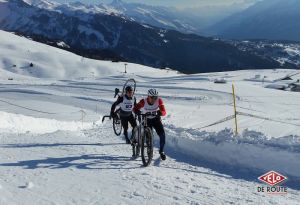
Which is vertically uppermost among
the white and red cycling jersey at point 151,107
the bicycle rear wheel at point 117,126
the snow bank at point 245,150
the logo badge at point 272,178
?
the white and red cycling jersey at point 151,107

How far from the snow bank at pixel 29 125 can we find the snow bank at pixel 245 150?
326 inches

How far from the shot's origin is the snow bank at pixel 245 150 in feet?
39.2

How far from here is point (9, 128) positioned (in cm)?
2033

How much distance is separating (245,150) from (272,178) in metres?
1.69

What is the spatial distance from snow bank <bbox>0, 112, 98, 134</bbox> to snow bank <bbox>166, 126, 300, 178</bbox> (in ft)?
27.2

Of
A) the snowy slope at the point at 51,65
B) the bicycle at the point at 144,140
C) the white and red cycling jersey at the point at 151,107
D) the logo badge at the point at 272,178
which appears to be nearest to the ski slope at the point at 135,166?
the logo badge at the point at 272,178

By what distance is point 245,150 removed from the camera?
12914mm

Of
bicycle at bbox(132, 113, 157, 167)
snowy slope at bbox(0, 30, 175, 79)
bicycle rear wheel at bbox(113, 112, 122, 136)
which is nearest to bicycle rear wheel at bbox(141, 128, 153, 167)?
bicycle at bbox(132, 113, 157, 167)

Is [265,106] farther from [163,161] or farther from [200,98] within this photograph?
[163,161]

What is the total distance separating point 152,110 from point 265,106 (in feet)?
91.9

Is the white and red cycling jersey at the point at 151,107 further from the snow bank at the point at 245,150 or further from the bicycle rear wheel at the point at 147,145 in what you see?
the snow bank at the point at 245,150

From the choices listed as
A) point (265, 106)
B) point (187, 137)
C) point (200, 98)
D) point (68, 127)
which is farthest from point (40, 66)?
point (187, 137)

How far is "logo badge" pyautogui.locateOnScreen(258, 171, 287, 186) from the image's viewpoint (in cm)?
1103

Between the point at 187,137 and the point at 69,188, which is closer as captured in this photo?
the point at 69,188
